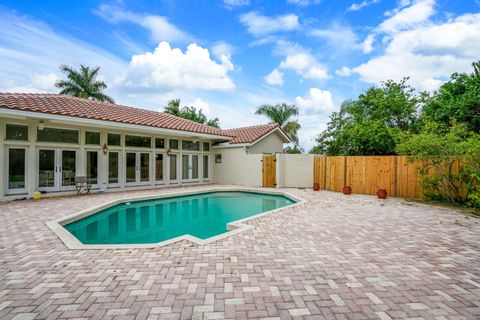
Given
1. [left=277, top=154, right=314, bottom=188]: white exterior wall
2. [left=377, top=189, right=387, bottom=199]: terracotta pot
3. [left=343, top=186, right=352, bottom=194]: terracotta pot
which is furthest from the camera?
[left=277, top=154, right=314, bottom=188]: white exterior wall

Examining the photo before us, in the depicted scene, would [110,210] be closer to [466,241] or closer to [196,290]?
[196,290]

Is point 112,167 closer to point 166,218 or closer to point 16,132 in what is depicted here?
point 16,132

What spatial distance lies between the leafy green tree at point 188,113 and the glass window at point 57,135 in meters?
19.5

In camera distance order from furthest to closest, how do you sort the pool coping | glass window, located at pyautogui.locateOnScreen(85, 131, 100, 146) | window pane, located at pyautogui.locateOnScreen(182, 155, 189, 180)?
window pane, located at pyautogui.locateOnScreen(182, 155, 189, 180) < glass window, located at pyautogui.locateOnScreen(85, 131, 100, 146) < the pool coping

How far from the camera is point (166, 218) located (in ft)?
27.7

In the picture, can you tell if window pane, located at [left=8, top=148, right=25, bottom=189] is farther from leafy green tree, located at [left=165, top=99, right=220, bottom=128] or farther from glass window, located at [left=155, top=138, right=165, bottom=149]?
leafy green tree, located at [left=165, top=99, right=220, bottom=128]

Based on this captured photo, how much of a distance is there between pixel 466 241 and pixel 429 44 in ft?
36.5

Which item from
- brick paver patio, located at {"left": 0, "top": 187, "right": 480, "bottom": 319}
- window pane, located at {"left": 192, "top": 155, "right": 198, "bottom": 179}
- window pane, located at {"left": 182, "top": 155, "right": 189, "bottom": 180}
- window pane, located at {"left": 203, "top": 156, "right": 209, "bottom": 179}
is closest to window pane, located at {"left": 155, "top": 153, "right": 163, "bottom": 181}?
window pane, located at {"left": 182, "top": 155, "right": 189, "bottom": 180}

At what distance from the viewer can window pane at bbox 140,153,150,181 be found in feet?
45.2

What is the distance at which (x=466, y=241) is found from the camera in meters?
5.04

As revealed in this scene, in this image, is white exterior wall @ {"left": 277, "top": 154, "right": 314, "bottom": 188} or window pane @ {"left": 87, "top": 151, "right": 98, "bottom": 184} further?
white exterior wall @ {"left": 277, "top": 154, "right": 314, "bottom": 188}

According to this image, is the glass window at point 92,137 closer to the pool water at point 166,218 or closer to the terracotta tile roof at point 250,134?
the pool water at point 166,218

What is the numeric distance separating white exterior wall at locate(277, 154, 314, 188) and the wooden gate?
0.31 meters

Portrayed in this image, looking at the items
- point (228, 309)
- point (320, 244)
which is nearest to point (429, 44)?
point (320, 244)
